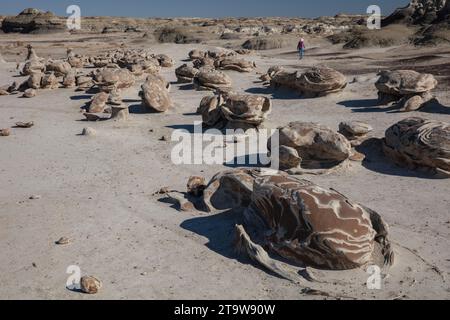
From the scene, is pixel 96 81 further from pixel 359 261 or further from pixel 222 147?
pixel 359 261

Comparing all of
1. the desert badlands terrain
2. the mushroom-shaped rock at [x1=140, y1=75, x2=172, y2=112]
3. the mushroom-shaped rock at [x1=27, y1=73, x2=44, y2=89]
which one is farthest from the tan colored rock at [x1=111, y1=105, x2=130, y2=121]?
the mushroom-shaped rock at [x1=27, y1=73, x2=44, y2=89]

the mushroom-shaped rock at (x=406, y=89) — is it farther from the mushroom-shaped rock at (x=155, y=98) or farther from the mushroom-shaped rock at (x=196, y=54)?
the mushroom-shaped rock at (x=196, y=54)

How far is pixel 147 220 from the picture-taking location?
6.45m

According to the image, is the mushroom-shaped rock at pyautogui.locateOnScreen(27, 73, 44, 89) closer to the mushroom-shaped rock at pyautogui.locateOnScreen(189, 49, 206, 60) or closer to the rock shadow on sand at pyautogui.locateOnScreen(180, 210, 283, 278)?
the mushroom-shaped rock at pyautogui.locateOnScreen(189, 49, 206, 60)

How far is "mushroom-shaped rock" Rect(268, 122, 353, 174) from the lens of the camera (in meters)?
8.30

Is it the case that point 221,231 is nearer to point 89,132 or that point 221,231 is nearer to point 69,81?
point 89,132

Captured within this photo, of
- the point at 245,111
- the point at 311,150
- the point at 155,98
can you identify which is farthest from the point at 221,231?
the point at 155,98

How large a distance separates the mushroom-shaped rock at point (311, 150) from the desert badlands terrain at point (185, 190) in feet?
0.12

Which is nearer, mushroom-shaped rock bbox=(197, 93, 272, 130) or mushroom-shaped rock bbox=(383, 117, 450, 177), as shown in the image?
mushroom-shaped rock bbox=(383, 117, 450, 177)

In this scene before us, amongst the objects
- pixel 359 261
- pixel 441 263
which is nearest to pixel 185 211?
pixel 359 261

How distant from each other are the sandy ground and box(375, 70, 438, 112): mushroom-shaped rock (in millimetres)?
356

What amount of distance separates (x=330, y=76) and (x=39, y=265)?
1014 centimetres

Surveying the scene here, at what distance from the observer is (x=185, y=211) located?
6703mm

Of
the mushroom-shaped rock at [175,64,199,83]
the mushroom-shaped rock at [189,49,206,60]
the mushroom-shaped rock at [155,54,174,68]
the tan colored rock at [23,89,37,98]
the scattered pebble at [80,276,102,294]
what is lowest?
the scattered pebble at [80,276,102,294]
